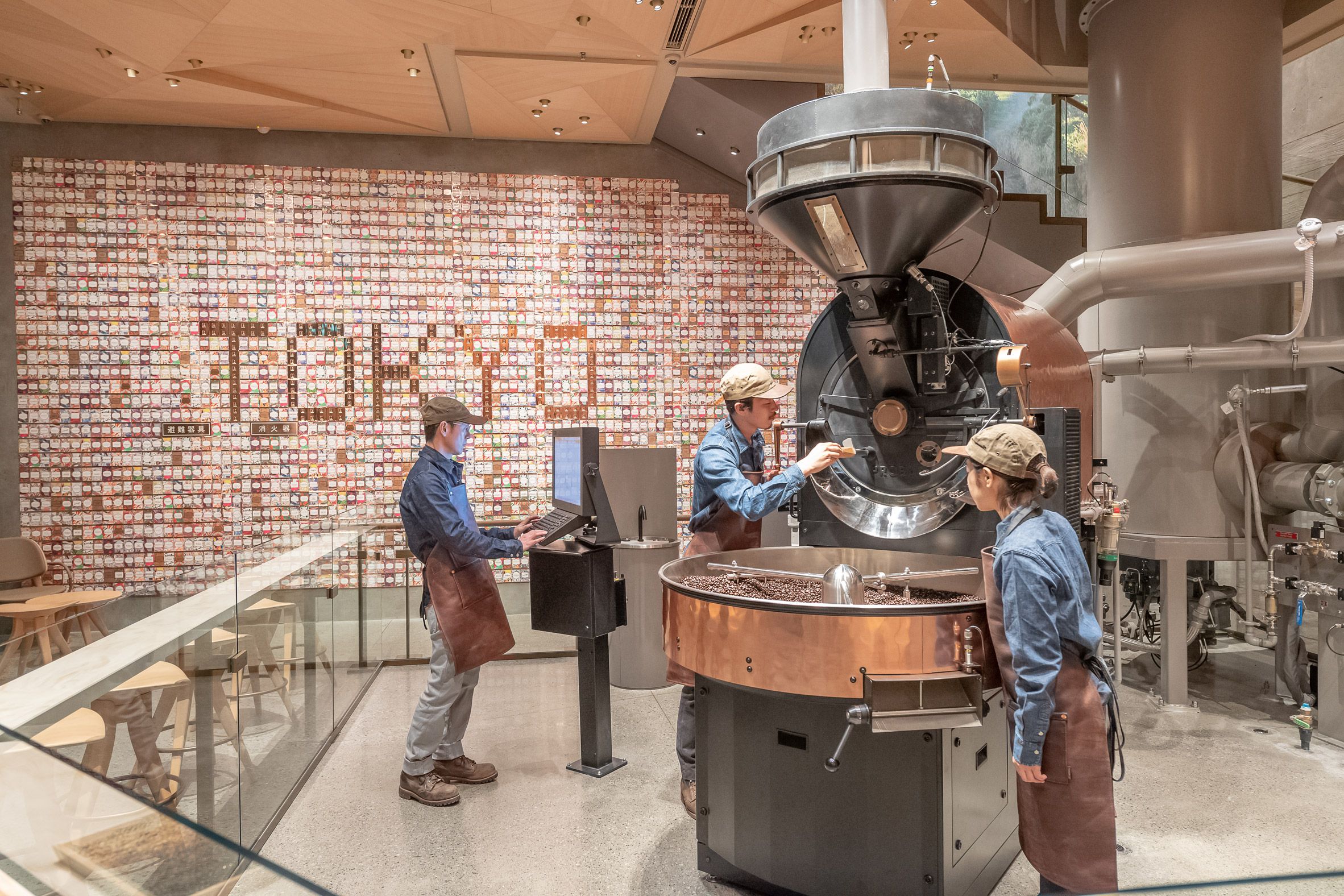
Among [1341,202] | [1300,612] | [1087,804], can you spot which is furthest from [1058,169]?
[1087,804]

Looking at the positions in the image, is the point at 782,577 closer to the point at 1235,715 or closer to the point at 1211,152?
the point at 1235,715

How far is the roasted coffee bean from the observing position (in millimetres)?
2631

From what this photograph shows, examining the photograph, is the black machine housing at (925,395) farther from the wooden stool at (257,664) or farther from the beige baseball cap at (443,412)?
the wooden stool at (257,664)

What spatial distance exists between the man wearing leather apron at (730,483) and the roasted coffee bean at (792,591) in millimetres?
308

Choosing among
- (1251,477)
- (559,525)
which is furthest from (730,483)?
(1251,477)

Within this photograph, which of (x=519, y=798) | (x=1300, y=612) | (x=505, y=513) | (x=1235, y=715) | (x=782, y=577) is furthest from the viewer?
(x=505, y=513)

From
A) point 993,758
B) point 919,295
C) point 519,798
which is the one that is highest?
point 919,295

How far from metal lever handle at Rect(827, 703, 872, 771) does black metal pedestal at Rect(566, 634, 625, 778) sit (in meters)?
1.77

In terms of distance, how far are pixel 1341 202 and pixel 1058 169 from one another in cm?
241

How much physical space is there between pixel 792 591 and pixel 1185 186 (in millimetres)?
3912

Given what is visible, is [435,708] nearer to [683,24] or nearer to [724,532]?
[724,532]

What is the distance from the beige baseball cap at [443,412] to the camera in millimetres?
3725

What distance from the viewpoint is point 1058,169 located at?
22.0 ft

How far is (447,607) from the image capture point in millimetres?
3648
